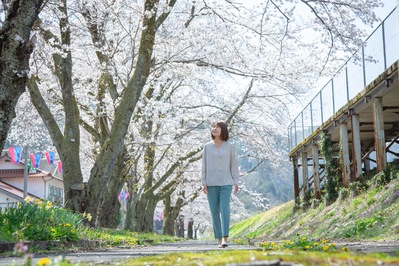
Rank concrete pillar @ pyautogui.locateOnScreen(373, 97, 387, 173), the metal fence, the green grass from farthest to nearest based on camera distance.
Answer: concrete pillar @ pyautogui.locateOnScreen(373, 97, 387, 173) < the metal fence < the green grass

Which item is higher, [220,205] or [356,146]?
[356,146]

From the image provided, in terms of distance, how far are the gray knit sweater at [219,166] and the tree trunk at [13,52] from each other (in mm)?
2720

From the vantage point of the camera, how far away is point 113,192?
1791 cm

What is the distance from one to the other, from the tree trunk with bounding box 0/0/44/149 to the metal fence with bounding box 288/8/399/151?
26.5ft

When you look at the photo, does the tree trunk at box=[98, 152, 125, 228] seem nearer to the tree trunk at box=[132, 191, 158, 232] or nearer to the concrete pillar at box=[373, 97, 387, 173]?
the tree trunk at box=[132, 191, 158, 232]

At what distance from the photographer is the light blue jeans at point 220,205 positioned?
7.96 meters

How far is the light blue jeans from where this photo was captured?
314 inches

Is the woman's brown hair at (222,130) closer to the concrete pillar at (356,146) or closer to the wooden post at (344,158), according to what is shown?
the concrete pillar at (356,146)

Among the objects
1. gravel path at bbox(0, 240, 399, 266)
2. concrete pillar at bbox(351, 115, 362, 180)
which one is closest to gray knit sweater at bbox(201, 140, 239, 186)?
gravel path at bbox(0, 240, 399, 266)

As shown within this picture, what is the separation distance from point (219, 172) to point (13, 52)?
3205 mm

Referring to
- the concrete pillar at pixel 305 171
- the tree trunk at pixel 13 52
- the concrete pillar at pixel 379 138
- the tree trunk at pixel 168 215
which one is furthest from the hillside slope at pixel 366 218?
the tree trunk at pixel 168 215

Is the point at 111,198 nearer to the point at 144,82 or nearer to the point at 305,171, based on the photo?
the point at 144,82

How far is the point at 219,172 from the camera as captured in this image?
803 cm

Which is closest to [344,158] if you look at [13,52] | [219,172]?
[219,172]
